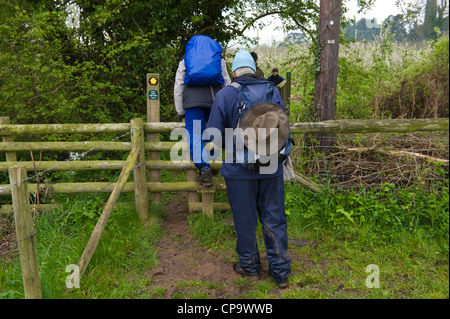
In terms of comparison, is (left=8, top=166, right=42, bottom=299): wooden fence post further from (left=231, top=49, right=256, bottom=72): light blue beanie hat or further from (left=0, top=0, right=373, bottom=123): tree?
(left=0, top=0, right=373, bottom=123): tree

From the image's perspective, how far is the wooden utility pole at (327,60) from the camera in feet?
16.4

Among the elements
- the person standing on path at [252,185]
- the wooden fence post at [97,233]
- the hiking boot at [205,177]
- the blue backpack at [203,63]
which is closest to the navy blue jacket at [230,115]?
the person standing on path at [252,185]

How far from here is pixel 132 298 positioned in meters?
3.28

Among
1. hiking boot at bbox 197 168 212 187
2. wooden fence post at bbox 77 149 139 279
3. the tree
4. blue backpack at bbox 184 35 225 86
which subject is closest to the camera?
wooden fence post at bbox 77 149 139 279

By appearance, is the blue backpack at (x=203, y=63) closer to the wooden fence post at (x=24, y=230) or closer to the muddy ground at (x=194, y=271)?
the muddy ground at (x=194, y=271)

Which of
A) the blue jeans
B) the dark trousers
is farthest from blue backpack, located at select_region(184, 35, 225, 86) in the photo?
the dark trousers

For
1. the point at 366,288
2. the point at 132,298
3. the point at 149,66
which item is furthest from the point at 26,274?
the point at 149,66

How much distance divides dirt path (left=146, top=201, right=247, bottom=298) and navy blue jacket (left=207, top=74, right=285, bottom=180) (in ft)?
3.54

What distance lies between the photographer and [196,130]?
4352 mm

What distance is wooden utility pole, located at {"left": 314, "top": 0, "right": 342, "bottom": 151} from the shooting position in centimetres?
499

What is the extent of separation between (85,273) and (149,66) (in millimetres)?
5031

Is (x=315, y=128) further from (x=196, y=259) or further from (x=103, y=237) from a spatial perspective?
(x=103, y=237)

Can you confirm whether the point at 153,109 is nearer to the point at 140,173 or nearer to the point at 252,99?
the point at 140,173

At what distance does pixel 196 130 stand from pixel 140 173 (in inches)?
38.3
